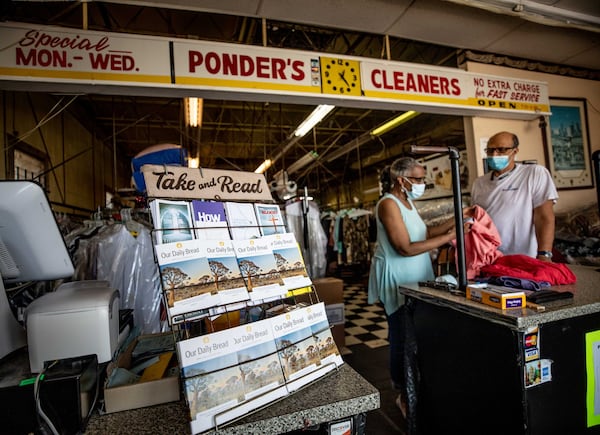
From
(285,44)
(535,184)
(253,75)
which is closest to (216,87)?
(253,75)

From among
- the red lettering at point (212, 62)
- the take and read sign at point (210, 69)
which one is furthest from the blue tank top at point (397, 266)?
the red lettering at point (212, 62)

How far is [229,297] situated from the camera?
855 mm

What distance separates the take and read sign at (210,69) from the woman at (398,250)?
4.04 ft

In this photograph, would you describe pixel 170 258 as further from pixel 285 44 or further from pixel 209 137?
pixel 209 137

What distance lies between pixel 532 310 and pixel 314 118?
3969mm

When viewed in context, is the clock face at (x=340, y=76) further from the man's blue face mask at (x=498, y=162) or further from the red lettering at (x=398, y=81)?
the man's blue face mask at (x=498, y=162)

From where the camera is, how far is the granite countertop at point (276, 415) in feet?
2.47

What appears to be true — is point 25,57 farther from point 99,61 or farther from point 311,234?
point 311,234

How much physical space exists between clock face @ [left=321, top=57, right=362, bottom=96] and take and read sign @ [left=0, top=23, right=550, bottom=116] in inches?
1.3

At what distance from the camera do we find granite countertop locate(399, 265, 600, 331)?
44.6 inches

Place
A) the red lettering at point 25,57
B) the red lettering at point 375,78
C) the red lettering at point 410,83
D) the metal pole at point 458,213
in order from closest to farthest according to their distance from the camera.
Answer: the metal pole at point 458,213
the red lettering at point 25,57
the red lettering at point 375,78
the red lettering at point 410,83

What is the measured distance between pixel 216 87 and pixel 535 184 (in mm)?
2512

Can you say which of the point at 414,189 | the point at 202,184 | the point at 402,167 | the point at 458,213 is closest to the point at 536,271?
the point at 458,213

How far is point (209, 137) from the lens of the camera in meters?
8.89
